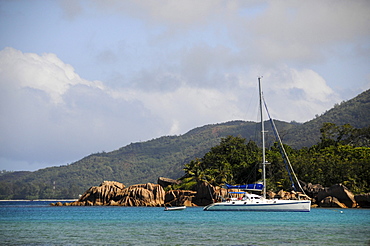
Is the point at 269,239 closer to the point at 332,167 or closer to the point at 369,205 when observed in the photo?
the point at 369,205

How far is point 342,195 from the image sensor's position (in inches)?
3091

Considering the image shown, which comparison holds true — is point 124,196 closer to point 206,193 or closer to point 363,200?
point 206,193

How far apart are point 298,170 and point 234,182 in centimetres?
1704

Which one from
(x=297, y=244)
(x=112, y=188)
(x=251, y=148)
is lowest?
(x=297, y=244)

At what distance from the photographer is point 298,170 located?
95188mm

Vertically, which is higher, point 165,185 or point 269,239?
point 165,185

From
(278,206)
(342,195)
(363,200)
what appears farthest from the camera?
(342,195)

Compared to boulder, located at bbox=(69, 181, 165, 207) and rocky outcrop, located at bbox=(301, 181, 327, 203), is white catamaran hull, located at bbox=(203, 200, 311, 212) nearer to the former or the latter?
rocky outcrop, located at bbox=(301, 181, 327, 203)

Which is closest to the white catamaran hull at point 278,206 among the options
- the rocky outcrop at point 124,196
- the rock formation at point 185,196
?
the rock formation at point 185,196

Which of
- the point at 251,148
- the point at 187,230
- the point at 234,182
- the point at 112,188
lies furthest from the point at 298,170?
the point at 187,230

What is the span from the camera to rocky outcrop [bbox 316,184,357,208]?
77.6 meters

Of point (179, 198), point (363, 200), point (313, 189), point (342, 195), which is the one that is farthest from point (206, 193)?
point (363, 200)

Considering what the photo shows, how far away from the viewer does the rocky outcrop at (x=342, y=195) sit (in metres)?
77.6

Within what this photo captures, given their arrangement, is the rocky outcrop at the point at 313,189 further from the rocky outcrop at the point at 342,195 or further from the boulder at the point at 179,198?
the boulder at the point at 179,198
